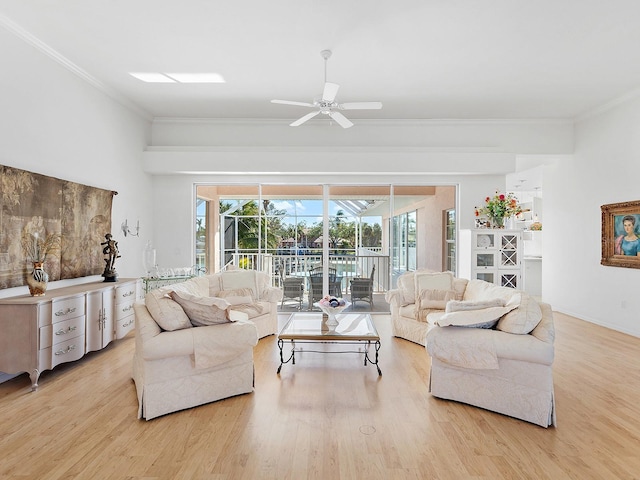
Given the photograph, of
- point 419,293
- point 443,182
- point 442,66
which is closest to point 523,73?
point 442,66

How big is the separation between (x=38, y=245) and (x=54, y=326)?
97 cm

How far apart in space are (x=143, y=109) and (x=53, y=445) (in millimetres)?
4946

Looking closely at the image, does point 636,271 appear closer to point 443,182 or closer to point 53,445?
point 443,182

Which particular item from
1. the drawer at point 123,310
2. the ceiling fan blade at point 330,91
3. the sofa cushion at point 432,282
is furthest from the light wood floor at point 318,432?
the ceiling fan blade at point 330,91

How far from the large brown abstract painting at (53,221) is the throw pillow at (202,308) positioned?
1.81 meters

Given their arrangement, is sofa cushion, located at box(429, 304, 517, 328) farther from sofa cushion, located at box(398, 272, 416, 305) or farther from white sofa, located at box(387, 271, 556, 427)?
sofa cushion, located at box(398, 272, 416, 305)

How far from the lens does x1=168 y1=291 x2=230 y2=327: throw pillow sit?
9.86 ft

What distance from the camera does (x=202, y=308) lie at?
3012mm

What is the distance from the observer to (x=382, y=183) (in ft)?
21.9

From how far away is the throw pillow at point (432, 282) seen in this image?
483cm

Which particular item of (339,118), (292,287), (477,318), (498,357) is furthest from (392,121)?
(498,357)

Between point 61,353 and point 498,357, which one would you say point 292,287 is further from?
point 498,357

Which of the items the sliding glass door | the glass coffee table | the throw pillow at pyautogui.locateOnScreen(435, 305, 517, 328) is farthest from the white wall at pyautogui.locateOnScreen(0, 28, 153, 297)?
the throw pillow at pyautogui.locateOnScreen(435, 305, 517, 328)

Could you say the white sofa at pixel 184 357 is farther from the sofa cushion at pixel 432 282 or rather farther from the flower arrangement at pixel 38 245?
the sofa cushion at pixel 432 282
